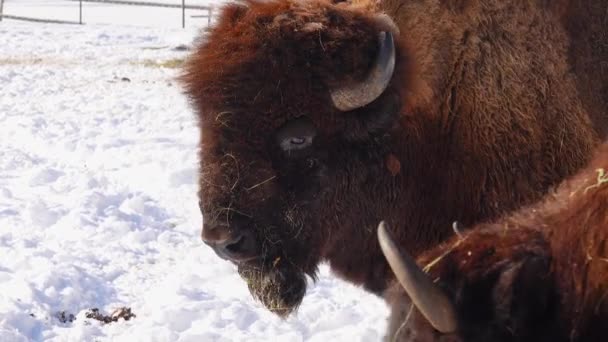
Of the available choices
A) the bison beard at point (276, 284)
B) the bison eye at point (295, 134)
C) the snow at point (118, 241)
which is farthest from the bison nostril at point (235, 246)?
the snow at point (118, 241)

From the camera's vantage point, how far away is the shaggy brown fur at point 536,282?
6.37 ft

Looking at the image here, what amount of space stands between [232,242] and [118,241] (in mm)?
3269

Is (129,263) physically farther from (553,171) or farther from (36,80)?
(36,80)

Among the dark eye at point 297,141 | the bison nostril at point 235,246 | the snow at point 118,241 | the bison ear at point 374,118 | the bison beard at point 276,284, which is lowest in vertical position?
the snow at point 118,241

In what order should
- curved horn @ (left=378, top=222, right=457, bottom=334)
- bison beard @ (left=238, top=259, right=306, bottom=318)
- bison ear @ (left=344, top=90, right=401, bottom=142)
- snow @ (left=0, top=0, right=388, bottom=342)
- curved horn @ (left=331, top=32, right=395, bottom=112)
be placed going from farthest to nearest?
snow @ (left=0, top=0, right=388, bottom=342)
bison beard @ (left=238, top=259, right=306, bottom=318)
bison ear @ (left=344, top=90, right=401, bottom=142)
curved horn @ (left=331, top=32, right=395, bottom=112)
curved horn @ (left=378, top=222, right=457, bottom=334)

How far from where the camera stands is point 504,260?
2051 mm

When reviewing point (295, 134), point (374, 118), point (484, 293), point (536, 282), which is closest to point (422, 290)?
point (484, 293)

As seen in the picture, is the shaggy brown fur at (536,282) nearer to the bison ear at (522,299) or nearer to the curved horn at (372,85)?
the bison ear at (522,299)

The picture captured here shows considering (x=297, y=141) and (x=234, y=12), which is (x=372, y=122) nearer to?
(x=297, y=141)

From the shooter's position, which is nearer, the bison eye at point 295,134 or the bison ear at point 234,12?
the bison eye at point 295,134

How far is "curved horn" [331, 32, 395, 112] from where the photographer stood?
11.7 ft

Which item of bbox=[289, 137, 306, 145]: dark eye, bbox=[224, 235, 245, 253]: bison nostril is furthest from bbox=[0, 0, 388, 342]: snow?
bbox=[224, 235, 245, 253]: bison nostril

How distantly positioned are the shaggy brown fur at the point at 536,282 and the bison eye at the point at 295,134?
60.5 inches

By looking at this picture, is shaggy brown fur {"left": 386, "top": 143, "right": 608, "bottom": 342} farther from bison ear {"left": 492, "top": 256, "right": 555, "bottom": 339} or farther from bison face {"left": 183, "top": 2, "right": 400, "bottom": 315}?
bison face {"left": 183, "top": 2, "right": 400, "bottom": 315}
